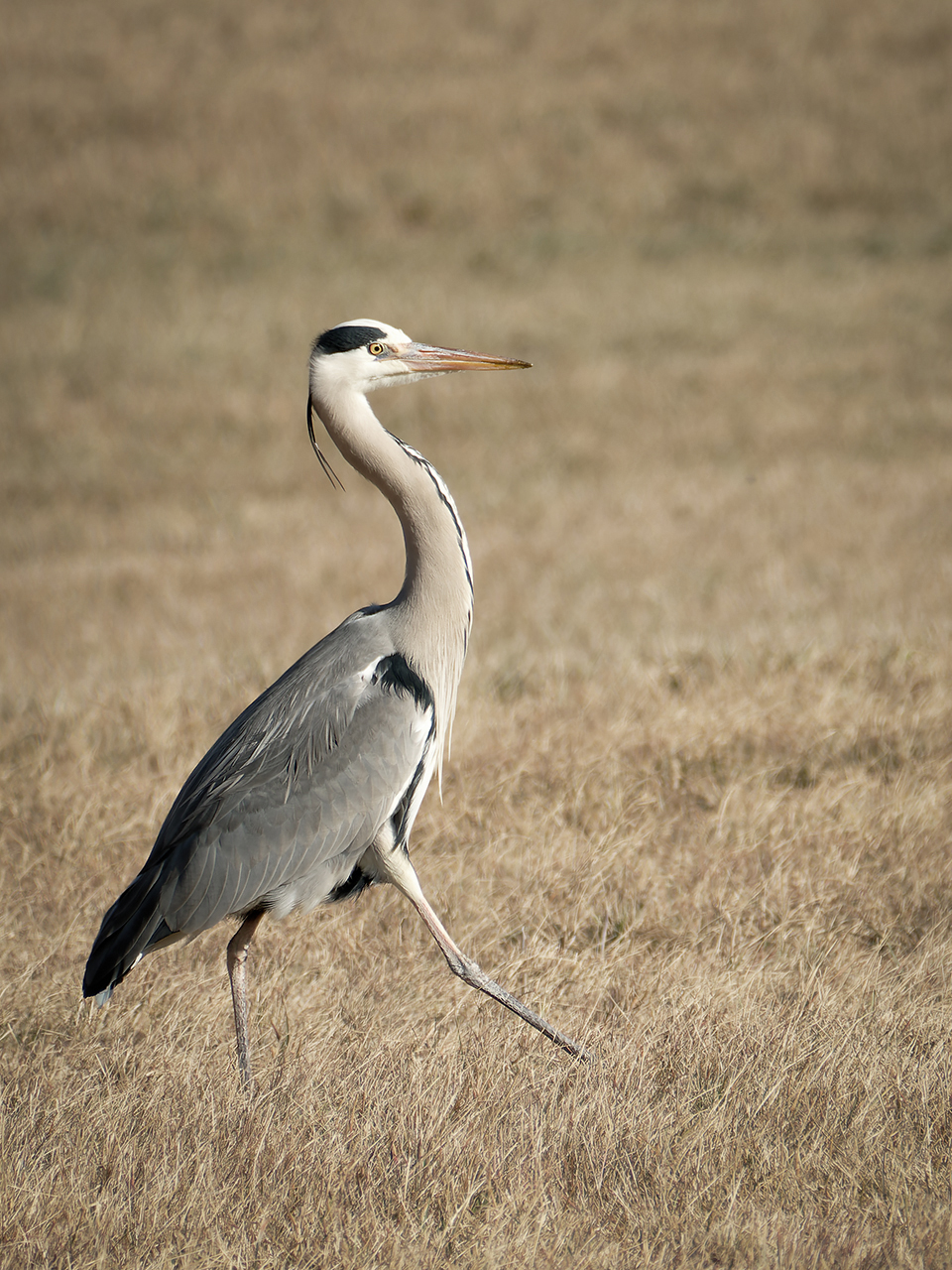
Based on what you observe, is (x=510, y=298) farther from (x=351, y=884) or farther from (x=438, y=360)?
(x=351, y=884)

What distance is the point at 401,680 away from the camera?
3.46 metres

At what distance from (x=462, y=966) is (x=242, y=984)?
23.7 inches

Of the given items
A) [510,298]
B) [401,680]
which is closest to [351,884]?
[401,680]

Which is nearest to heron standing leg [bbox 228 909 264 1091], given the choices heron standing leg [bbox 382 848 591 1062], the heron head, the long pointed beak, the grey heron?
the grey heron

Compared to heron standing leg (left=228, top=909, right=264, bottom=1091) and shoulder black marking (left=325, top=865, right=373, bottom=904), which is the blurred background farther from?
heron standing leg (left=228, top=909, right=264, bottom=1091)

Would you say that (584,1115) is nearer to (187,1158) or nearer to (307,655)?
(187,1158)

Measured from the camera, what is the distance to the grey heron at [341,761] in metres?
3.23

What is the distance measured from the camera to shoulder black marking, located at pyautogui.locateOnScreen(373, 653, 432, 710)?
136 inches

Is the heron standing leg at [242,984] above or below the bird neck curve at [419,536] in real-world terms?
below

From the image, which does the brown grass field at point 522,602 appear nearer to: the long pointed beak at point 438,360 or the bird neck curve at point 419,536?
the bird neck curve at point 419,536

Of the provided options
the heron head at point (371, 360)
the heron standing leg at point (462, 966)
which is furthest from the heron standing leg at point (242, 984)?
the heron head at point (371, 360)

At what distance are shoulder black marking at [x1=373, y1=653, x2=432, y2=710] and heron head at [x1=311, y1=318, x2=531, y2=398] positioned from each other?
2.72 ft

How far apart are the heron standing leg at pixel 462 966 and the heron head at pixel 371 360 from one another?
1407 mm

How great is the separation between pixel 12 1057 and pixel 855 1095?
7.34 ft
